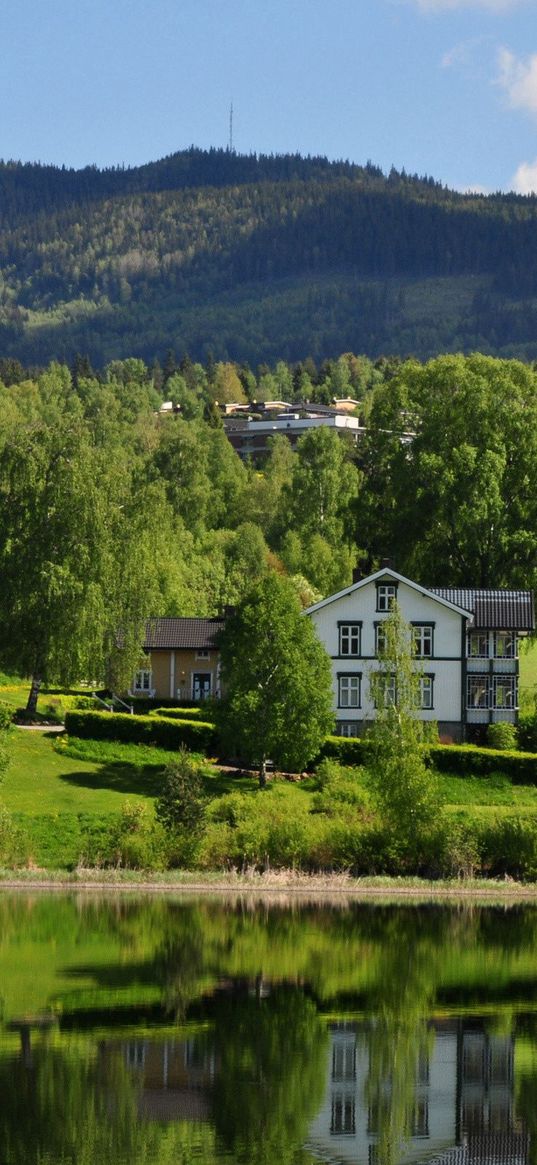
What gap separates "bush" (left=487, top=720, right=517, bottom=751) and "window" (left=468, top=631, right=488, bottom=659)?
522cm

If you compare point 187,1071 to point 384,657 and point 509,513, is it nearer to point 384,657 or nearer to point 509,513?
point 384,657

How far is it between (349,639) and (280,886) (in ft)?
95.0

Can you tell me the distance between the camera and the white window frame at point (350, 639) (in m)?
90.0

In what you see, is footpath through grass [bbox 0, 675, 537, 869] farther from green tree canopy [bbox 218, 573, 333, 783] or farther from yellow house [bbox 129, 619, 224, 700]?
yellow house [bbox 129, 619, 224, 700]

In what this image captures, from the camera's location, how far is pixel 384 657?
7794 cm

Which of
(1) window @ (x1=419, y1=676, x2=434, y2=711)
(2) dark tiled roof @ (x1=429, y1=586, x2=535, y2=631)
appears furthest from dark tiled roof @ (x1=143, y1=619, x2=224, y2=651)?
(2) dark tiled roof @ (x1=429, y1=586, x2=535, y2=631)

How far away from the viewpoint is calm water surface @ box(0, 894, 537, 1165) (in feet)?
110

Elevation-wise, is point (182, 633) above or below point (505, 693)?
above

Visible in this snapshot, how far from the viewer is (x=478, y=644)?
90750 millimetres

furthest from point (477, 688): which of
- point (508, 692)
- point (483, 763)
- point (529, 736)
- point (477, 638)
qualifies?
point (483, 763)

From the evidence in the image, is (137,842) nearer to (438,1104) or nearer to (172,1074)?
(172,1074)

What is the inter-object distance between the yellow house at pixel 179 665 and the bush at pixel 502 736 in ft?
52.1

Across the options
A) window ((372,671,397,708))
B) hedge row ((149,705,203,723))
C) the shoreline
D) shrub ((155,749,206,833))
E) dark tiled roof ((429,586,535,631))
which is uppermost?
dark tiled roof ((429,586,535,631))

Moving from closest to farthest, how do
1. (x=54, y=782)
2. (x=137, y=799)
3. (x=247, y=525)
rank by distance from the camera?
(x=137, y=799), (x=54, y=782), (x=247, y=525)
